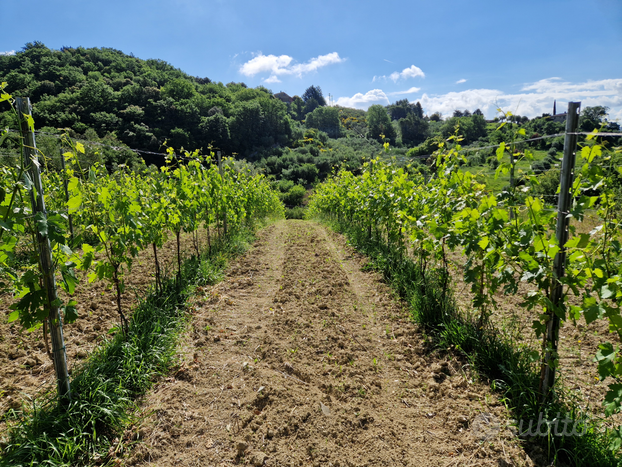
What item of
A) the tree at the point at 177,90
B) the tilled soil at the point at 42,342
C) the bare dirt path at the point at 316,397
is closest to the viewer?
the bare dirt path at the point at 316,397

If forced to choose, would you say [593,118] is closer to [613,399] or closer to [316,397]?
[613,399]

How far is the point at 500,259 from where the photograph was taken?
2738 millimetres

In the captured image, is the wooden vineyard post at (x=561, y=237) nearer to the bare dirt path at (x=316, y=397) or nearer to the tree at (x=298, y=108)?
the bare dirt path at (x=316, y=397)

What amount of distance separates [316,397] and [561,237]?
2.62 m

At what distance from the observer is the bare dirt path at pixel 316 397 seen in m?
2.46

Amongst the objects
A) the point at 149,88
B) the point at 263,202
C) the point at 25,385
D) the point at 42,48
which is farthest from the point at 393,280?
the point at 42,48

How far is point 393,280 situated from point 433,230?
2.50m

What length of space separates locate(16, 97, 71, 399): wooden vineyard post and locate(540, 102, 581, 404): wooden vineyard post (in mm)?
3975

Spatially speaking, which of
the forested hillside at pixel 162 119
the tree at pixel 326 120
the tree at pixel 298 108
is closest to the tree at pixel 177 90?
the forested hillside at pixel 162 119

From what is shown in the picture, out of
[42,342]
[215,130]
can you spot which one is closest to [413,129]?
[215,130]

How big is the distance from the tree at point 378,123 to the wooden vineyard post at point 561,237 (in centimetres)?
7469

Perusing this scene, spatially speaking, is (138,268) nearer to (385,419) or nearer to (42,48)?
(385,419)

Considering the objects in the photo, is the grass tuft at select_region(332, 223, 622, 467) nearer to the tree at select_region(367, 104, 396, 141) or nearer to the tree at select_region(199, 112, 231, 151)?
the tree at select_region(199, 112, 231, 151)

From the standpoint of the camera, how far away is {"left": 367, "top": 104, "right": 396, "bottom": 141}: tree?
7300 centimetres
